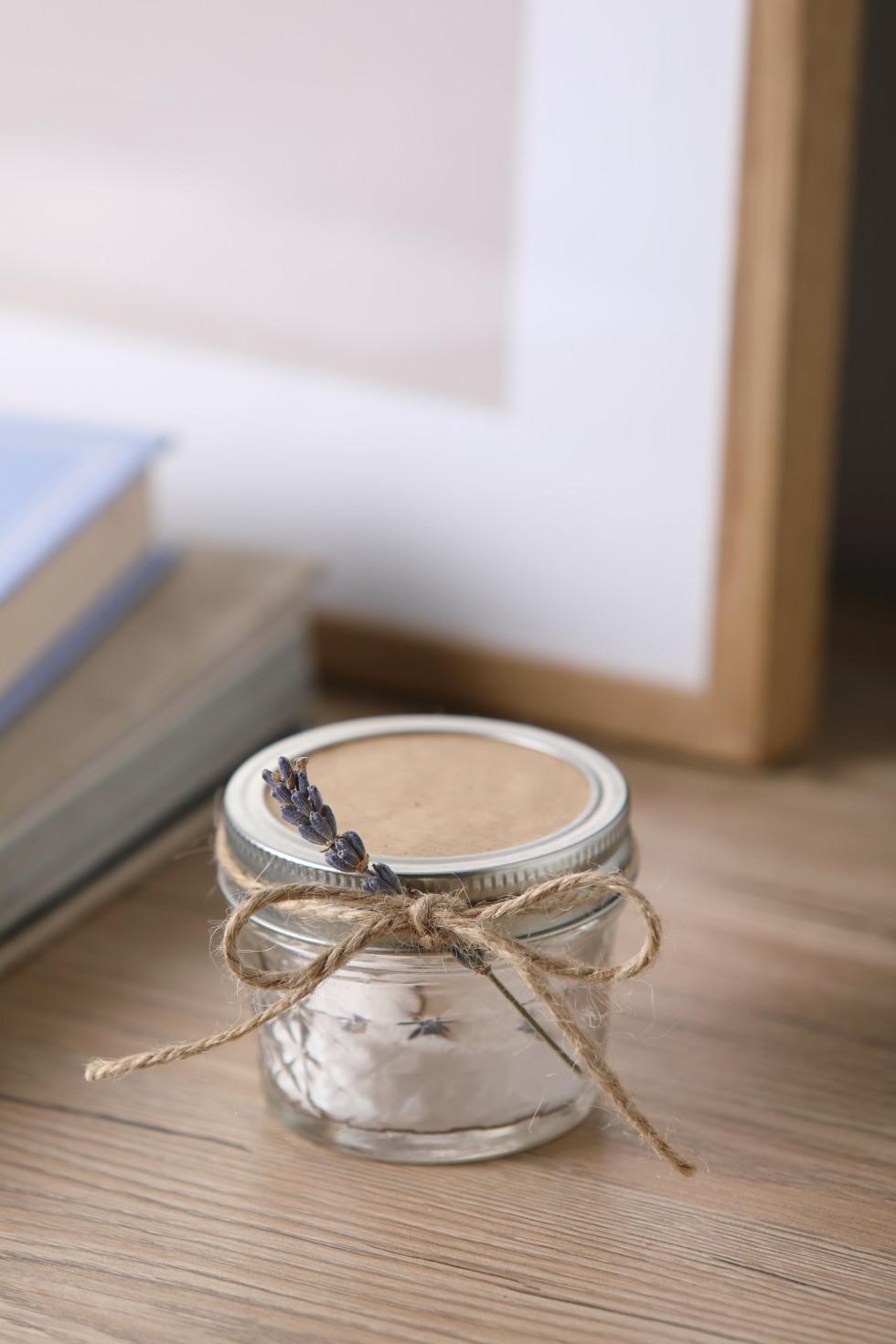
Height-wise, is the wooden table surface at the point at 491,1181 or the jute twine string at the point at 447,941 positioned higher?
the jute twine string at the point at 447,941

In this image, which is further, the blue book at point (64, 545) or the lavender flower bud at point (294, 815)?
the blue book at point (64, 545)

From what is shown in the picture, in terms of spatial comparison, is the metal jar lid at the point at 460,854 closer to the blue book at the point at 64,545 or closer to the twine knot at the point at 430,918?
the twine knot at the point at 430,918

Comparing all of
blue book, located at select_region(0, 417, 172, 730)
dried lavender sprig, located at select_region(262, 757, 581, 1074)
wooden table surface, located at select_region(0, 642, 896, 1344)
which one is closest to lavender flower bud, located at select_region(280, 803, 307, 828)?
dried lavender sprig, located at select_region(262, 757, 581, 1074)

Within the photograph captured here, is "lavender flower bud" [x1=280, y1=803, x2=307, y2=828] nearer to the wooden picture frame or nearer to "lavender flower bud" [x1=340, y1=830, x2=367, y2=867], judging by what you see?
"lavender flower bud" [x1=340, y1=830, x2=367, y2=867]

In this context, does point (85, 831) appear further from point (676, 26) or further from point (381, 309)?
point (676, 26)

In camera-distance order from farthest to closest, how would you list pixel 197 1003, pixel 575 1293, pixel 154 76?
pixel 154 76
pixel 197 1003
pixel 575 1293

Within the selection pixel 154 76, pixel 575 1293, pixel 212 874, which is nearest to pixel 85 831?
pixel 212 874

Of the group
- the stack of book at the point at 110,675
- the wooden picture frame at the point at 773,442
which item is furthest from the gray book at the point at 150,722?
the wooden picture frame at the point at 773,442
